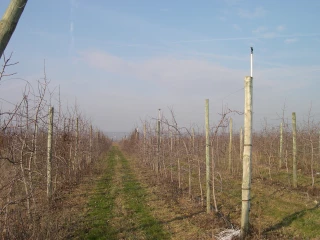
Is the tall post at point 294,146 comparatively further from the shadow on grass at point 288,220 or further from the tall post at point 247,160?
the tall post at point 247,160

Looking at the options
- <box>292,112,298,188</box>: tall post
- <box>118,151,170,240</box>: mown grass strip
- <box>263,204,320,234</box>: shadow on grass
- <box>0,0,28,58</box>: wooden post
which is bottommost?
<box>118,151,170,240</box>: mown grass strip

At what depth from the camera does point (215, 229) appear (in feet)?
17.9

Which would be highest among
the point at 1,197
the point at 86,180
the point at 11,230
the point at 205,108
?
the point at 205,108

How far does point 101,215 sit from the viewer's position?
266 inches

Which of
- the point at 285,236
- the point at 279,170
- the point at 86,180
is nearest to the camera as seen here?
the point at 285,236

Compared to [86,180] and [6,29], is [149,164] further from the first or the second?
[6,29]

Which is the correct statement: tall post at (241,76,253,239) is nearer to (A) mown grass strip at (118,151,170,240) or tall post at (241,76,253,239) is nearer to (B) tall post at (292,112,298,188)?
(A) mown grass strip at (118,151,170,240)

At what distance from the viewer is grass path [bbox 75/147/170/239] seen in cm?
547

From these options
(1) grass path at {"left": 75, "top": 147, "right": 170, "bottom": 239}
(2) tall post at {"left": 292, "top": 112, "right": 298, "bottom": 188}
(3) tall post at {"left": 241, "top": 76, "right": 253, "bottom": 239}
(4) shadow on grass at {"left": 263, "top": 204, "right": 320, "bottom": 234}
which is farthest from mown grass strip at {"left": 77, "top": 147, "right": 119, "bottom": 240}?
(2) tall post at {"left": 292, "top": 112, "right": 298, "bottom": 188}

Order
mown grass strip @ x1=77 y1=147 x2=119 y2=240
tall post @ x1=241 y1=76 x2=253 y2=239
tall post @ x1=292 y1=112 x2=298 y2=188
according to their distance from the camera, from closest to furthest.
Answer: tall post @ x1=241 y1=76 x2=253 y2=239 → mown grass strip @ x1=77 y1=147 x2=119 y2=240 → tall post @ x1=292 y1=112 x2=298 y2=188

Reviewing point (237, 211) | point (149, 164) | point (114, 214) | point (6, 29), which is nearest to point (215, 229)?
point (237, 211)

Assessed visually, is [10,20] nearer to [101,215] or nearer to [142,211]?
[101,215]

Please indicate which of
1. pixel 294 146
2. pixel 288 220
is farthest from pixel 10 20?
pixel 294 146

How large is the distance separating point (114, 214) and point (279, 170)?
30.5 ft
